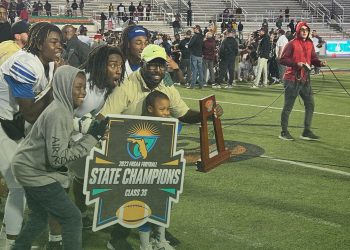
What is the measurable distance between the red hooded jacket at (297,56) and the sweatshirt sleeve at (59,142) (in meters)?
6.10

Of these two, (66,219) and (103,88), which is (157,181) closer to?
(66,219)

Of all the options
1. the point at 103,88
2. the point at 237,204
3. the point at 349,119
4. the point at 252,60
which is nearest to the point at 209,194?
the point at 237,204

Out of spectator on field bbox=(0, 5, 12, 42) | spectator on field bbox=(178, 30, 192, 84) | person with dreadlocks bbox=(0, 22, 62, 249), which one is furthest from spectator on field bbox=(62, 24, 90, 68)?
spectator on field bbox=(178, 30, 192, 84)

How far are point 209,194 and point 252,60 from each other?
48.3 ft

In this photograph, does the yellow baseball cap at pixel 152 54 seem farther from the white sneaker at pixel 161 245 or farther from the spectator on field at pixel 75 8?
the spectator on field at pixel 75 8

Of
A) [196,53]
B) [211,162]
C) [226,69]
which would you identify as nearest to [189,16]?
[226,69]

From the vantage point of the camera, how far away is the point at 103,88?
15.3 feet

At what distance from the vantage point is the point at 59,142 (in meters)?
3.40

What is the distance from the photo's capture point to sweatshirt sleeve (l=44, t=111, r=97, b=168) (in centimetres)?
340

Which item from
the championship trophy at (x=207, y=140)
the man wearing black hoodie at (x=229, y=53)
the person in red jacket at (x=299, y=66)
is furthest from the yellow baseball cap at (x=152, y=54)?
the man wearing black hoodie at (x=229, y=53)

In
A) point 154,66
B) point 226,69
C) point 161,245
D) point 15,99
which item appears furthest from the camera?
point 226,69

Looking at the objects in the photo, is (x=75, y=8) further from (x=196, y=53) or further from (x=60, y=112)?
(x=60, y=112)

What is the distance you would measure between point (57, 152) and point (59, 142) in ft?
0.21

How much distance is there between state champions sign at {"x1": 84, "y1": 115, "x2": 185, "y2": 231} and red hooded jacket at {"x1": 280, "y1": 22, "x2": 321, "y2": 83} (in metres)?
5.39
